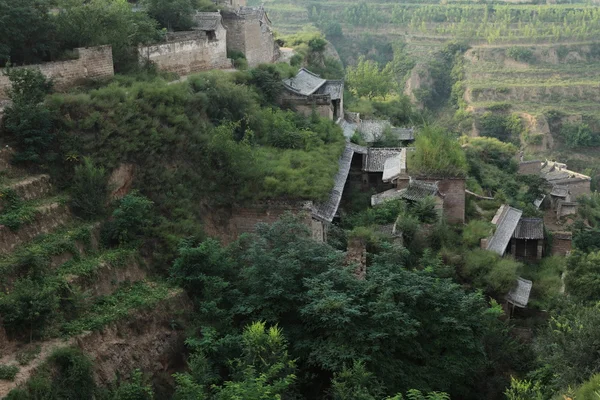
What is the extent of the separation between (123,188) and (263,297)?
3966 mm

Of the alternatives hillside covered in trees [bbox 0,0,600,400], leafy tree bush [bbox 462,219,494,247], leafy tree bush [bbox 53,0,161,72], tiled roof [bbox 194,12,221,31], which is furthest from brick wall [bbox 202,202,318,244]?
tiled roof [bbox 194,12,221,31]

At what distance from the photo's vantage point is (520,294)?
16734mm

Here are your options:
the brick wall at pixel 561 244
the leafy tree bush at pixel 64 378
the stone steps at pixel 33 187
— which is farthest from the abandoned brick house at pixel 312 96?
the leafy tree bush at pixel 64 378

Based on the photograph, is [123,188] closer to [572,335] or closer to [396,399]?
[396,399]

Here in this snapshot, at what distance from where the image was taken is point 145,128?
14344mm

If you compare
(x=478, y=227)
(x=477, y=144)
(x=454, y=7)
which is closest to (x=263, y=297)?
(x=478, y=227)

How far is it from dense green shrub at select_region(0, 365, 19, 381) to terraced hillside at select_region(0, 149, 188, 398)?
0.04ft

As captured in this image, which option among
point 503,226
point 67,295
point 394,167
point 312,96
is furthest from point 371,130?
point 67,295

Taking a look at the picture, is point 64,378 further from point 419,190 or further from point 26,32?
point 419,190

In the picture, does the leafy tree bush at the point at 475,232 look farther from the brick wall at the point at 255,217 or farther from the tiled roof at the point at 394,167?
the brick wall at the point at 255,217

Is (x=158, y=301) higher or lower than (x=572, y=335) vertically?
higher

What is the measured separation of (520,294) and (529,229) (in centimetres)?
494

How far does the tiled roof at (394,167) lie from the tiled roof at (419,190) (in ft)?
3.78

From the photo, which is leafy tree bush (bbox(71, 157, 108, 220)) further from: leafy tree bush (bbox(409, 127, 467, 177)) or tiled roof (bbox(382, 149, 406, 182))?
leafy tree bush (bbox(409, 127, 467, 177))
